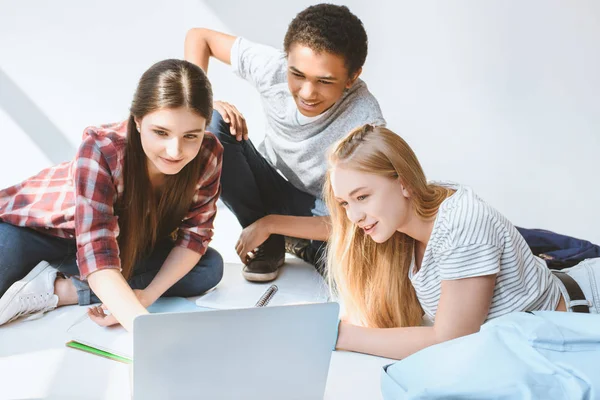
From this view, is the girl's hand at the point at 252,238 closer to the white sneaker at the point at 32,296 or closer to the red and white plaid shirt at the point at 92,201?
the red and white plaid shirt at the point at 92,201

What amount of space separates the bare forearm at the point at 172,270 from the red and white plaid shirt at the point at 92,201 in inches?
0.8

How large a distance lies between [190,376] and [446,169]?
2005 mm

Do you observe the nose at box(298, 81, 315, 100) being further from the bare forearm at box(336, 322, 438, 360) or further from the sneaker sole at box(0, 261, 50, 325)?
the sneaker sole at box(0, 261, 50, 325)

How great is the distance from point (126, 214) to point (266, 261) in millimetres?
525

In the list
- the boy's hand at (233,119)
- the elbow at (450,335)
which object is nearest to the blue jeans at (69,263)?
the boy's hand at (233,119)

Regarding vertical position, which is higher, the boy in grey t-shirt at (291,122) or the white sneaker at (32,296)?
the boy in grey t-shirt at (291,122)

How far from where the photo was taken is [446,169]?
2.91 metres

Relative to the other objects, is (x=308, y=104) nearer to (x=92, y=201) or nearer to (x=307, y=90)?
(x=307, y=90)

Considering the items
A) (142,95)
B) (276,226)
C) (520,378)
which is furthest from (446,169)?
(520,378)

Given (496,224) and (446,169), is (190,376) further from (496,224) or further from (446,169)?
(446,169)

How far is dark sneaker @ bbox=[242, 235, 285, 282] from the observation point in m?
1.97

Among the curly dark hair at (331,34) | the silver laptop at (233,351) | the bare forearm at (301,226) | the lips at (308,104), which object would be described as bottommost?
the bare forearm at (301,226)

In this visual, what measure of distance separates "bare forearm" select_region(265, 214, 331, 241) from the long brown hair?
13.6 inches

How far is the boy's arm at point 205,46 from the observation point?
2135 millimetres
